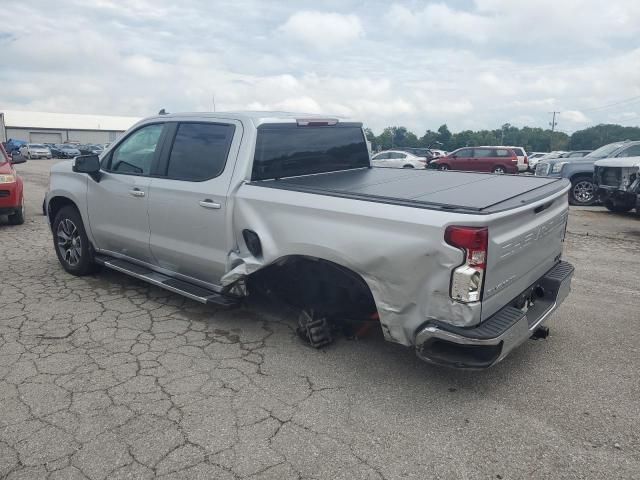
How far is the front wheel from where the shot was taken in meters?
13.2

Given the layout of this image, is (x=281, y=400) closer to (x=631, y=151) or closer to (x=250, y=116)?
(x=250, y=116)

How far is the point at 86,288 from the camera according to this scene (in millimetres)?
5328

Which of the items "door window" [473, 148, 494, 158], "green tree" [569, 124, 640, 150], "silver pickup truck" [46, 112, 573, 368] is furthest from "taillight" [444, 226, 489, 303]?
"green tree" [569, 124, 640, 150]

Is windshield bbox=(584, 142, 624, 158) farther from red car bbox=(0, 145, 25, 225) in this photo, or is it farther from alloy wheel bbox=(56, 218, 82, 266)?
red car bbox=(0, 145, 25, 225)

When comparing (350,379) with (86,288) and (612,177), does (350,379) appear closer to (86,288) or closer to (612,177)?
(86,288)

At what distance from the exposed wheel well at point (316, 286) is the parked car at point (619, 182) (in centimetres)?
854

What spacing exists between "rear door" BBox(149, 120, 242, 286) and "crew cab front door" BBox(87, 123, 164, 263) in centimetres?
17

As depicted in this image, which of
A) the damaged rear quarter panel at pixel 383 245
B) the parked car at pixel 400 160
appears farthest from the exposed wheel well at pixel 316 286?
the parked car at pixel 400 160

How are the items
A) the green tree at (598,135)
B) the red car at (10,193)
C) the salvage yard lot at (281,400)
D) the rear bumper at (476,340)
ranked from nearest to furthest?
1. the salvage yard lot at (281,400)
2. the rear bumper at (476,340)
3. the red car at (10,193)
4. the green tree at (598,135)

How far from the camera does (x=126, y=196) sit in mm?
4816

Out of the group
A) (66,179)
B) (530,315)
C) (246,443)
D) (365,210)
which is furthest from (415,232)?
(66,179)

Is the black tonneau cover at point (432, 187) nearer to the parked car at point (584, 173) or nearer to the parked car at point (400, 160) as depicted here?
the parked car at point (584, 173)

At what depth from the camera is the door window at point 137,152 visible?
4.71m

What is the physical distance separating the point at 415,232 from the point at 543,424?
1.37 m
